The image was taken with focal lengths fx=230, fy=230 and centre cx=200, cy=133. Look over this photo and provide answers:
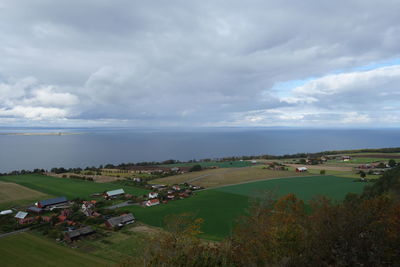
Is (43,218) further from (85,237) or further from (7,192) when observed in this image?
(7,192)

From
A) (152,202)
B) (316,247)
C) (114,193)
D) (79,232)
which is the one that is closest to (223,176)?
(152,202)

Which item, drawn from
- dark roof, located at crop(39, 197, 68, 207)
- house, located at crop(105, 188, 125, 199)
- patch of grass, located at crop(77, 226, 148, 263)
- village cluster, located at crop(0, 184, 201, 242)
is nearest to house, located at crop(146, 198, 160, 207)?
village cluster, located at crop(0, 184, 201, 242)

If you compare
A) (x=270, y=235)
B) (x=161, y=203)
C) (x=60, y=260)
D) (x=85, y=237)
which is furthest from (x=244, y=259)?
(x=161, y=203)

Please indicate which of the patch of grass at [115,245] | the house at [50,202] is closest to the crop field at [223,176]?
the house at [50,202]

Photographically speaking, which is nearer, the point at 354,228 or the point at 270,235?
the point at 354,228

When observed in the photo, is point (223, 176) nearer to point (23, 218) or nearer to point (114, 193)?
point (114, 193)

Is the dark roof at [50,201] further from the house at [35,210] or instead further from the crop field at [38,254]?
the crop field at [38,254]
